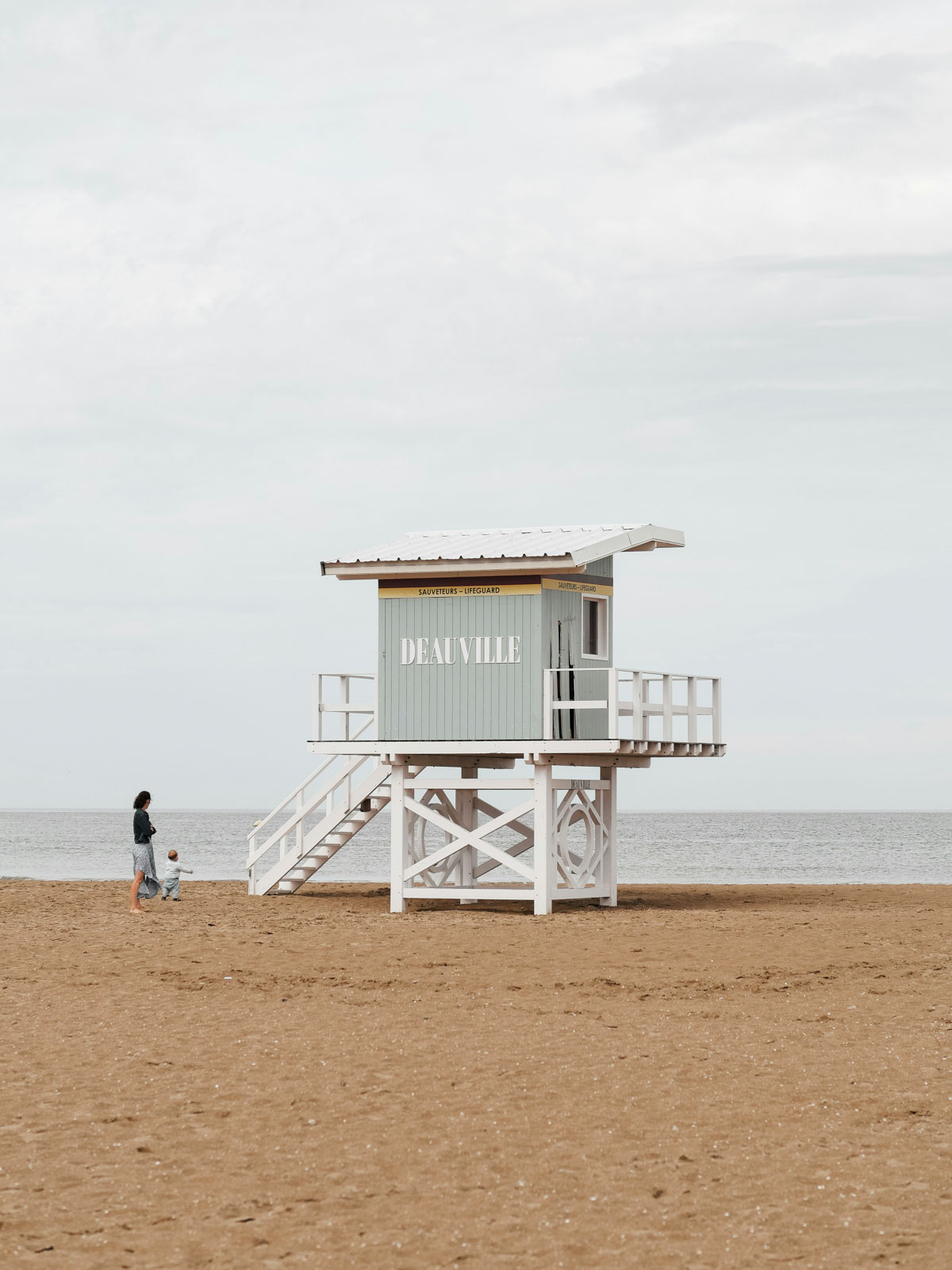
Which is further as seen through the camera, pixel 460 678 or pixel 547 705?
pixel 460 678

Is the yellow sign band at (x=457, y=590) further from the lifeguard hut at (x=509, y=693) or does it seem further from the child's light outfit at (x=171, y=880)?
the child's light outfit at (x=171, y=880)

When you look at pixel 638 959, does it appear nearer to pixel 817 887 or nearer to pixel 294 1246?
pixel 294 1246

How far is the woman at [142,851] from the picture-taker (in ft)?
72.8

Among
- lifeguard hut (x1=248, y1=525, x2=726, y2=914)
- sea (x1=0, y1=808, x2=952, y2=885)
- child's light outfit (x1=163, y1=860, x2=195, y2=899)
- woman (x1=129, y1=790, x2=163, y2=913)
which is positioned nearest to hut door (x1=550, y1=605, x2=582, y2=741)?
lifeguard hut (x1=248, y1=525, x2=726, y2=914)

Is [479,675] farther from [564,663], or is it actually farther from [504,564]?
[504,564]

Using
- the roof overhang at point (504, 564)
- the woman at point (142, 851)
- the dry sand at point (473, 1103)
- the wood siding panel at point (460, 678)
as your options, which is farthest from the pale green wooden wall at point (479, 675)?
the dry sand at point (473, 1103)

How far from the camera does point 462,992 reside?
49.4 ft

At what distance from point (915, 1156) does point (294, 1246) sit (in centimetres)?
380

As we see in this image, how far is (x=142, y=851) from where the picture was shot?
22.9 m

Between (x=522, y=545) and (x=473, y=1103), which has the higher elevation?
(x=522, y=545)

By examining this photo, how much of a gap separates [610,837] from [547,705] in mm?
3628

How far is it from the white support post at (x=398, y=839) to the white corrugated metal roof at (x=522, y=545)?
10.8 ft

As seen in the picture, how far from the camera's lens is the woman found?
22188 millimetres

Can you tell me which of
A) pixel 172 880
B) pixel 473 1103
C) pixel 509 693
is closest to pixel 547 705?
pixel 509 693
